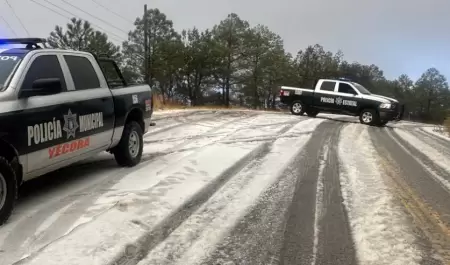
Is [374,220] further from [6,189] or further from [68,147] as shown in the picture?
[6,189]

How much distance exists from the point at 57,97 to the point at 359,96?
1679cm

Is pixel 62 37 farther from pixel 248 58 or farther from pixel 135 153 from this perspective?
pixel 135 153

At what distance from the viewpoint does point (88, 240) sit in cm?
404

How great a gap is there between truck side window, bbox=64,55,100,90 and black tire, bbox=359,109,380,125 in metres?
15.2

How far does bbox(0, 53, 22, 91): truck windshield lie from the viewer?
4754 millimetres

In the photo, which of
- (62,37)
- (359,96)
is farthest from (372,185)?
(62,37)

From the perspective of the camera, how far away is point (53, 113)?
16.6 feet

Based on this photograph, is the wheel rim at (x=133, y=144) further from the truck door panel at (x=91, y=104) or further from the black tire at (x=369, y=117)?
the black tire at (x=369, y=117)

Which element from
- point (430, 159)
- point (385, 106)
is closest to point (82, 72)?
point (430, 159)

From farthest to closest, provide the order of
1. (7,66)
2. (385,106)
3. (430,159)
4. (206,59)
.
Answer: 1. (206,59)
2. (385,106)
3. (430,159)
4. (7,66)

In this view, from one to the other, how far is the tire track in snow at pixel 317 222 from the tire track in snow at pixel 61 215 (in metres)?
2.10

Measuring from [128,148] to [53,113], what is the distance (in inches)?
83.4

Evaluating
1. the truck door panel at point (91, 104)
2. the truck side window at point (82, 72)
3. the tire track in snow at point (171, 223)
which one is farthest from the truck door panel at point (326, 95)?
the truck side window at point (82, 72)

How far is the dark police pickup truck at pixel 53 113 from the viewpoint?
4.46 m
